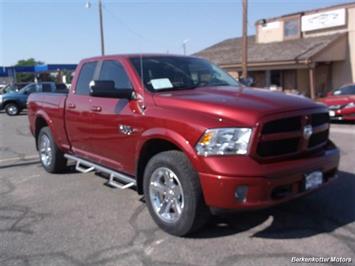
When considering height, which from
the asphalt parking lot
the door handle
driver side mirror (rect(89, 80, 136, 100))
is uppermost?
driver side mirror (rect(89, 80, 136, 100))

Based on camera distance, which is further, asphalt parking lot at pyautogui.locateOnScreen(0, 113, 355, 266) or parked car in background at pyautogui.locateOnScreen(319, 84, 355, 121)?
parked car in background at pyautogui.locateOnScreen(319, 84, 355, 121)

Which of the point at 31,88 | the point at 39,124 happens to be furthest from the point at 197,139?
the point at 31,88

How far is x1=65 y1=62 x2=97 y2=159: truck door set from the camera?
589 centimetres

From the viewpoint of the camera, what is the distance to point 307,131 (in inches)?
168

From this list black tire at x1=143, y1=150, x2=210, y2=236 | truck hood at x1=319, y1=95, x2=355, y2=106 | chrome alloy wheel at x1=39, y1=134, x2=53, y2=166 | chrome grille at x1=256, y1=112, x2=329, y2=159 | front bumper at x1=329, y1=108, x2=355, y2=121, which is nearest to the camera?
chrome grille at x1=256, y1=112, x2=329, y2=159

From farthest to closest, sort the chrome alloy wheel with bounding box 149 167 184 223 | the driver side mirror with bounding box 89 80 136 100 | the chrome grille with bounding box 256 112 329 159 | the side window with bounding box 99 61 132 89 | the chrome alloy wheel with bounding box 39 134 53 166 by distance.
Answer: the chrome alloy wheel with bounding box 39 134 53 166
the side window with bounding box 99 61 132 89
the driver side mirror with bounding box 89 80 136 100
the chrome alloy wheel with bounding box 149 167 184 223
the chrome grille with bounding box 256 112 329 159

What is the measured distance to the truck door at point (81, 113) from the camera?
5895 mm

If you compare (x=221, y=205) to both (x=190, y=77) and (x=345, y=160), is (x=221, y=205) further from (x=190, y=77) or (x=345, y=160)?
(x=345, y=160)

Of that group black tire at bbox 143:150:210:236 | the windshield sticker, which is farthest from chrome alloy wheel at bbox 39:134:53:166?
black tire at bbox 143:150:210:236

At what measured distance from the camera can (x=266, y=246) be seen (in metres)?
4.07

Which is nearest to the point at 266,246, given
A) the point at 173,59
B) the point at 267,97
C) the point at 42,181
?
the point at 267,97

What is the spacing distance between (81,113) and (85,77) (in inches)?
26.3

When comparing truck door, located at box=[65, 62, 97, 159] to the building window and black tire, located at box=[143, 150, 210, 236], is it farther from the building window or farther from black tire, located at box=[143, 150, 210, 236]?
the building window

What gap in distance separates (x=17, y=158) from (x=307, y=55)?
17.6 meters
